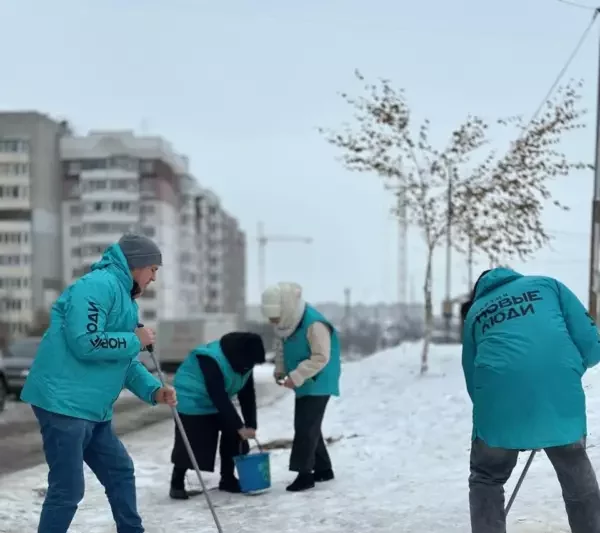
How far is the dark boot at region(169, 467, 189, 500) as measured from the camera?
5957 millimetres

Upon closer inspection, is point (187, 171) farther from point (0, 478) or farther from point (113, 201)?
point (0, 478)

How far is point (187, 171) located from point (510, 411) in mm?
82717

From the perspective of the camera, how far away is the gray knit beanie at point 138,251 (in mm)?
4285

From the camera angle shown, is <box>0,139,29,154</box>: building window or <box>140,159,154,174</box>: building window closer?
<box>0,139,29,154</box>: building window

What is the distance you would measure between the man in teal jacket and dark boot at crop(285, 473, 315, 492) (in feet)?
7.13

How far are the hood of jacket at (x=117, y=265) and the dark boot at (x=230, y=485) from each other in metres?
2.44

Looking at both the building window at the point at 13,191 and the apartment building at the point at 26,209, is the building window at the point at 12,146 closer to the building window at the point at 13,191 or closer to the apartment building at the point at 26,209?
the apartment building at the point at 26,209

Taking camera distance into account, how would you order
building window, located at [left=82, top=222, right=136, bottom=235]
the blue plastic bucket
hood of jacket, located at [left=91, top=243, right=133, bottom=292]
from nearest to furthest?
hood of jacket, located at [left=91, top=243, right=133, bottom=292] → the blue plastic bucket → building window, located at [left=82, top=222, right=136, bottom=235]

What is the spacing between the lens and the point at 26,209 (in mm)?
70500

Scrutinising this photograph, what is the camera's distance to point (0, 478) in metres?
7.00

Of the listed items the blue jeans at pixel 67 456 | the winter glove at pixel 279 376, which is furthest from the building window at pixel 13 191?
the blue jeans at pixel 67 456

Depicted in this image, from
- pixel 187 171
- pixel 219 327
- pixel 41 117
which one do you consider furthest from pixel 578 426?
pixel 187 171

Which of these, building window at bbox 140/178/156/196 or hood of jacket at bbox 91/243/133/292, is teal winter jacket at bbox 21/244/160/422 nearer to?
hood of jacket at bbox 91/243/133/292

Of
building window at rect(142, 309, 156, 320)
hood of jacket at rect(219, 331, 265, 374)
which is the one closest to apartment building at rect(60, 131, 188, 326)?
building window at rect(142, 309, 156, 320)
